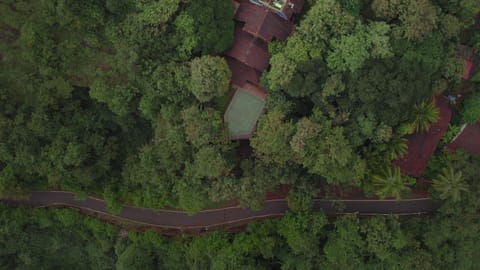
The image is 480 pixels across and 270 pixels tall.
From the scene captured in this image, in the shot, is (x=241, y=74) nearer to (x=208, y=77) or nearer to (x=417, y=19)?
(x=208, y=77)

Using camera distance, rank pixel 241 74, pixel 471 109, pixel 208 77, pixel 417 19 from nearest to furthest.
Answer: pixel 417 19 → pixel 208 77 → pixel 241 74 → pixel 471 109

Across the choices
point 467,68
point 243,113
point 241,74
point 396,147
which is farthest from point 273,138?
point 467,68

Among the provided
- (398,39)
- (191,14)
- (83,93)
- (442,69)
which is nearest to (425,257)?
(442,69)

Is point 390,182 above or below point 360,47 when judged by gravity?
below

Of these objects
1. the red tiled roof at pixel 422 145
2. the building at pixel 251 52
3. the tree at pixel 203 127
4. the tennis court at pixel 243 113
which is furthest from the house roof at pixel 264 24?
the red tiled roof at pixel 422 145

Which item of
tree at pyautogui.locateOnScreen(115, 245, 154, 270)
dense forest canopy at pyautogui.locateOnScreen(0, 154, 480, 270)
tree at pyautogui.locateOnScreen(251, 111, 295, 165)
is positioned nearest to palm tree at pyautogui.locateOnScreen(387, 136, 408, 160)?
dense forest canopy at pyautogui.locateOnScreen(0, 154, 480, 270)

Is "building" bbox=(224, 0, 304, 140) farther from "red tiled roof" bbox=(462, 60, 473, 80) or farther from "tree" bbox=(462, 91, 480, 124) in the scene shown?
"tree" bbox=(462, 91, 480, 124)
